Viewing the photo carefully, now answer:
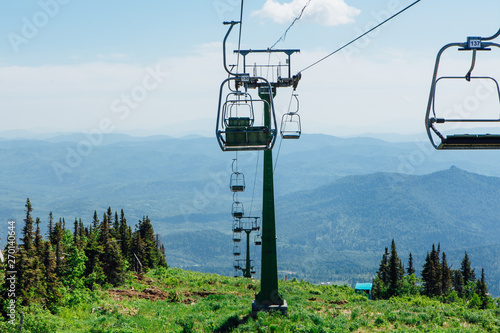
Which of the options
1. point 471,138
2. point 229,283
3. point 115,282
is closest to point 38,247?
point 115,282

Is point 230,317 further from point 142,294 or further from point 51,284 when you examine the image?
point 51,284

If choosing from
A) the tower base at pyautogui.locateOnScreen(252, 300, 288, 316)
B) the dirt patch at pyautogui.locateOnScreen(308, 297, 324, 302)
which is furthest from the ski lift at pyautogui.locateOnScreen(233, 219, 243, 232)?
the tower base at pyautogui.locateOnScreen(252, 300, 288, 316)

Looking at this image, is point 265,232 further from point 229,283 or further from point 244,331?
point 229,283

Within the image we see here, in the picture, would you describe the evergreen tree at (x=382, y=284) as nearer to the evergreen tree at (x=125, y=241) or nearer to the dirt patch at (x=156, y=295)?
the evergreen tree at (x=125, y=241)

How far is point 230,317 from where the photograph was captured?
2169 cm

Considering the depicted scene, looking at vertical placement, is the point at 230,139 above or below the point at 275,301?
above

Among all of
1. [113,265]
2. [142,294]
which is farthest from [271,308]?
[113,265]

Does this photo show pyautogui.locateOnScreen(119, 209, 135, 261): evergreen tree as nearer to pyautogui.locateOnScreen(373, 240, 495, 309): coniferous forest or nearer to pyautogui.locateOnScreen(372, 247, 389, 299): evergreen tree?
pyautogui.locateOnScreen(373, 240, 495, 309): coniferous forest

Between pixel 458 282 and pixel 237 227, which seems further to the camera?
pixel 458 282

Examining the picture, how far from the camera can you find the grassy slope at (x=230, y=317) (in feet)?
66.7

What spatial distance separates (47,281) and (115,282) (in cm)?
885

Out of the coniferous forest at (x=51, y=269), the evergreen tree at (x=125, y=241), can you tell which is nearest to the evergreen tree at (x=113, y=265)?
the coniferous forest at (x=51, y=269)

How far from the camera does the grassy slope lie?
66.7 ft

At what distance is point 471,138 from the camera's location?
7.73 metres
